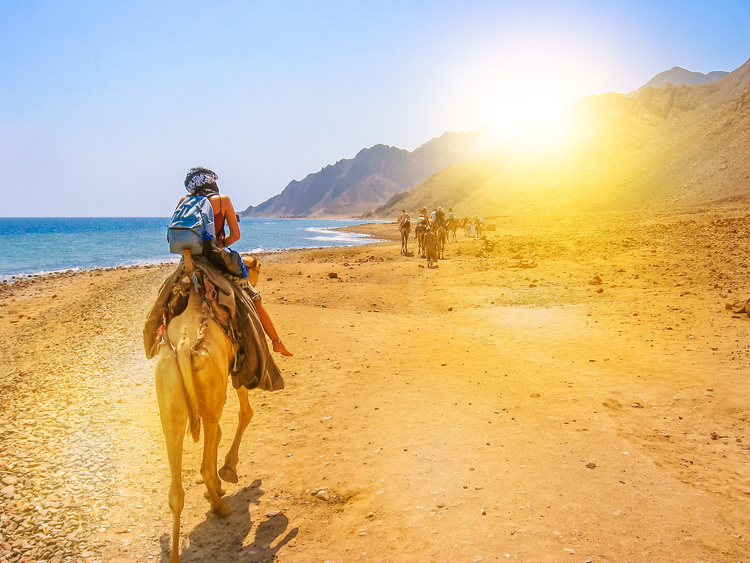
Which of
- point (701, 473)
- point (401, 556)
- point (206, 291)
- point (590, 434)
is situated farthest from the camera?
point (590, 434)

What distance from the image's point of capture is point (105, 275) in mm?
26609

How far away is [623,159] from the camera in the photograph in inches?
2876

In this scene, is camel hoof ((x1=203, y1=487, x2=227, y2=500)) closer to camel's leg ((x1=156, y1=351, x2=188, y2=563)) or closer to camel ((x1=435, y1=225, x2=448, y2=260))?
camel's leg ((x1=156, y1=351, x2=188, y2=563))

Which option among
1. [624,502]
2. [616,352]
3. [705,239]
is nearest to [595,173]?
[705,239]

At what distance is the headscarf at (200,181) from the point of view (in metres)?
4.73

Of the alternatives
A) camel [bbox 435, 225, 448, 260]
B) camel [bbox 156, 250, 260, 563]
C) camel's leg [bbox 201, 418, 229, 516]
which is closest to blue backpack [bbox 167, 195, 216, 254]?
camel [bbox 156, 250, 260, 563]

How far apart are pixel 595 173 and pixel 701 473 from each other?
241 feet

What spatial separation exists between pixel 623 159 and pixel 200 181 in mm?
80693

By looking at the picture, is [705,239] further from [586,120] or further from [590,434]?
[586,120]

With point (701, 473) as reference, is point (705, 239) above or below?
above

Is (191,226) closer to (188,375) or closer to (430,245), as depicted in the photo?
(188,375)

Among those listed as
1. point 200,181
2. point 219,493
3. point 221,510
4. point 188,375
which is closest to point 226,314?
point 188,375

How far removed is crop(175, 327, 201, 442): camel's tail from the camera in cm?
382

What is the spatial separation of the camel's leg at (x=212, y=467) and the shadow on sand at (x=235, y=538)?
124 mm
